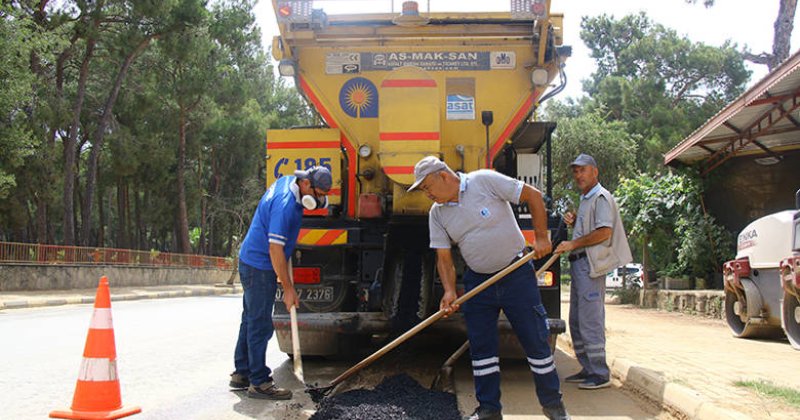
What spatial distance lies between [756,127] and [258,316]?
957 cm

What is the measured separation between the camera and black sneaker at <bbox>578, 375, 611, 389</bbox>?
5472 millimetres

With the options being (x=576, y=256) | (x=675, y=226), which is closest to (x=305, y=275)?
(x=576, y=256)

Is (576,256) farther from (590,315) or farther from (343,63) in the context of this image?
(343,63)

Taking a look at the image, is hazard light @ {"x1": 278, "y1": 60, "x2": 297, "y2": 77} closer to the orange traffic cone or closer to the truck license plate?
the truck license plate

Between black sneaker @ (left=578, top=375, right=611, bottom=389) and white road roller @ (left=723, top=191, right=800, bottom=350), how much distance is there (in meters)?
2.62

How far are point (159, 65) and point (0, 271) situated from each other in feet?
43.2

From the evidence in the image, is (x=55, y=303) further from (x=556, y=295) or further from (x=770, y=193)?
(x=770, y=193)

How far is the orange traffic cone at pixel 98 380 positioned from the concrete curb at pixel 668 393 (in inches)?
136

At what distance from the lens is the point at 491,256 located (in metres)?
4.29

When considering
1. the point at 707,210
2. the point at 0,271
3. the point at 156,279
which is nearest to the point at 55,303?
the point at 0,271

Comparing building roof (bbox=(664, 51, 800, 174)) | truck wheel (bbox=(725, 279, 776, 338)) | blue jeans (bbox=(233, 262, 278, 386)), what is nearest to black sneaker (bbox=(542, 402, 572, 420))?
blue jeans (bbox=(233, 262, 278, 386))

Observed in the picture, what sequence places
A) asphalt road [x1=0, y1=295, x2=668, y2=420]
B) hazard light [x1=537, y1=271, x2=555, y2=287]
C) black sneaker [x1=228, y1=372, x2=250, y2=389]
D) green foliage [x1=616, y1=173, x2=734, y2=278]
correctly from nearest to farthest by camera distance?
asphalt road [x1=0, y1=295, x2=668, y2=420], black sneaker [x1=228, y1=372, x2=250, y2=389], hazard light [x1=537, y1=271, x2=555, y2=287], green foliage [x1=616, y1=173, x2=734, y2=278]

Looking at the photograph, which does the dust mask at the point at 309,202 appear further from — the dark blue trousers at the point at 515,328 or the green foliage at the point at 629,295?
the green foliage at the point at 629,295

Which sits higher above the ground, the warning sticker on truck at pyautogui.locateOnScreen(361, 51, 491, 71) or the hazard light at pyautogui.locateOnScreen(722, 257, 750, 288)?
the warning sticker on truck at pyautogui.locateOnScreen(361, 51, 491, 71)
